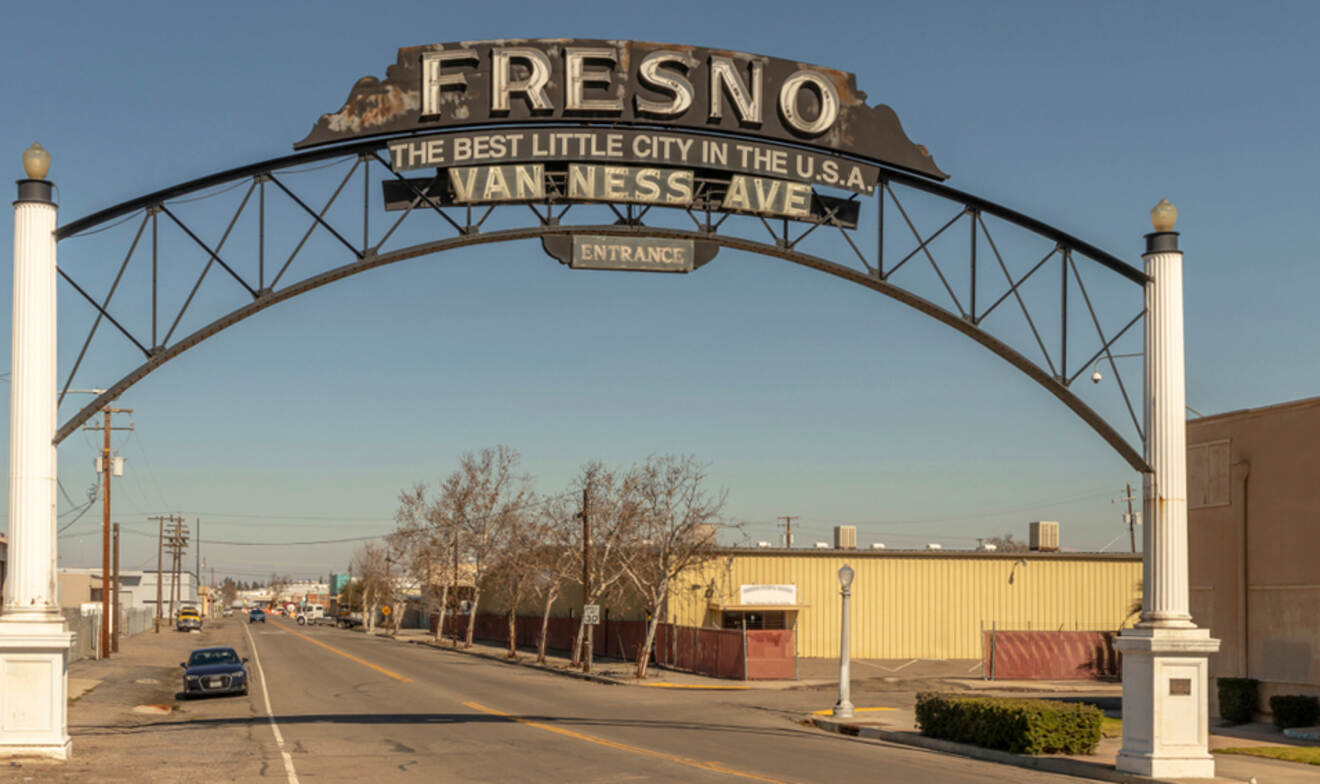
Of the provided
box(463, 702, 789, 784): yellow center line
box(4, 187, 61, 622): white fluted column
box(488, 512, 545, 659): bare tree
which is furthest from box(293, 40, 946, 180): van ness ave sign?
box(488, 512, 545, 659): bare tree

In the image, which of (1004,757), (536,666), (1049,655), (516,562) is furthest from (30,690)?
(516,562)

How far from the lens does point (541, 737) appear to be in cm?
2494

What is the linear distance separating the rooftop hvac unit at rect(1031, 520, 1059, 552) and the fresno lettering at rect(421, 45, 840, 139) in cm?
4172

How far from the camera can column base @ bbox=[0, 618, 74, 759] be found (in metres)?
18.9

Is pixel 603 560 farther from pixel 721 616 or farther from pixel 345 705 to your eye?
pixel 345 705

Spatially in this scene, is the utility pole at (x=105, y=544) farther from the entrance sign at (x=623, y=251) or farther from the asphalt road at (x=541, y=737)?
the entrance sign at (x=623, y=251)

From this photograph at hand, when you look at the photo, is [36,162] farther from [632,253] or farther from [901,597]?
[901,597]

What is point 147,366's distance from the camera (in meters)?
20.9

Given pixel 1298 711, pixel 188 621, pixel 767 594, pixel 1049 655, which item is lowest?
pixel 188 621

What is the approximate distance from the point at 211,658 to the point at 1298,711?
28039mm

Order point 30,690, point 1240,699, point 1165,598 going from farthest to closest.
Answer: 1. point 1240,699
2. point 1165,598
3. point 30,690

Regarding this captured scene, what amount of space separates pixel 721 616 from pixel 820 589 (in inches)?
172

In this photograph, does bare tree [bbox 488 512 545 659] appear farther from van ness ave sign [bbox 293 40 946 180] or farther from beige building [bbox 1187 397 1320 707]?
van ness ave sign [bbox 293 40 946 180]

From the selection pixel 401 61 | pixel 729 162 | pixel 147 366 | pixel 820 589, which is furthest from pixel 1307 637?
pixel 820 589
